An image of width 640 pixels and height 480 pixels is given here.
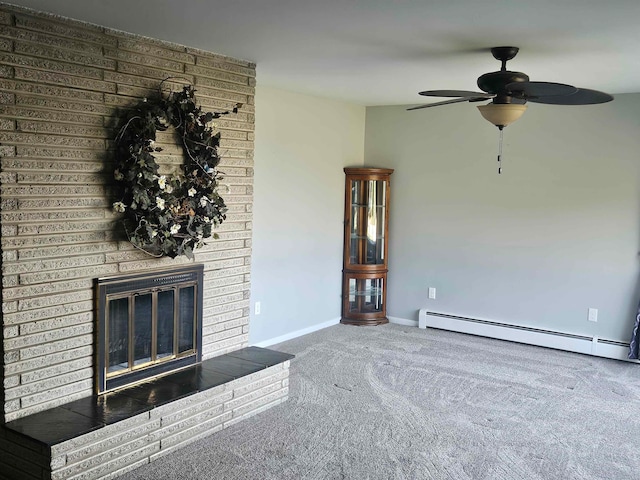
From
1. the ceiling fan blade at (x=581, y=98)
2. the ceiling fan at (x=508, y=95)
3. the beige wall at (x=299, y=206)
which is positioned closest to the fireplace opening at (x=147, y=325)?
the beige wall at (x=299, y=206)

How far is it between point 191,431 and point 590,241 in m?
3.93

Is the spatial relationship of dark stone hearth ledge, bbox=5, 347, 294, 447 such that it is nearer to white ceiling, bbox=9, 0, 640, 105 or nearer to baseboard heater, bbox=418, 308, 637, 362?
white ceiling, bbox=9, 0, 640, 105

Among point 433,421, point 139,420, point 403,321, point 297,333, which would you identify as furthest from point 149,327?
point 403,321

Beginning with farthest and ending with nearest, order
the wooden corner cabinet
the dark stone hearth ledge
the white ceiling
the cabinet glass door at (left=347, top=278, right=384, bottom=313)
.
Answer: the cabinet glass door at (left=347, top=278, right=384, bottom=313) < the wooden corner cabinet < the dark stone hearth ledge < the white ceiling

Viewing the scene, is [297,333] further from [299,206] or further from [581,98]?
[581,98]

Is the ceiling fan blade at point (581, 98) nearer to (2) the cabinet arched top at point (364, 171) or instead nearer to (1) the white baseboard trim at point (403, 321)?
(2) the cabinet arched top at point (364, 171)

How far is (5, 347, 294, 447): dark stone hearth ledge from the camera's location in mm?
2982

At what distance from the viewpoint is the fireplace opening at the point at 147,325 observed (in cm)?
350

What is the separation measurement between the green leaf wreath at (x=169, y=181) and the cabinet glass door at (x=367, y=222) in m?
2.63

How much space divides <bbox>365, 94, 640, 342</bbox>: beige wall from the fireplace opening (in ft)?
10.2

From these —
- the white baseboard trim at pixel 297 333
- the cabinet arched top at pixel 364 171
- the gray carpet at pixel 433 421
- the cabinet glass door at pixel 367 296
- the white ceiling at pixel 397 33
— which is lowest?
the gray carpet at pixel 433 421

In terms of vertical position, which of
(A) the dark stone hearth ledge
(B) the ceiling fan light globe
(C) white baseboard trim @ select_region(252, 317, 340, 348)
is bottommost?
(C) white baseboard trim @ select_region(252, 317, 340, 348)

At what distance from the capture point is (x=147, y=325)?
3.76m

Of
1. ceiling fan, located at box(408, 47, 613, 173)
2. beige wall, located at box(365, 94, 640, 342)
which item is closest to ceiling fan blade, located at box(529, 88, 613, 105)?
ceiling fan, located at box(408, 47, 613, 173)
